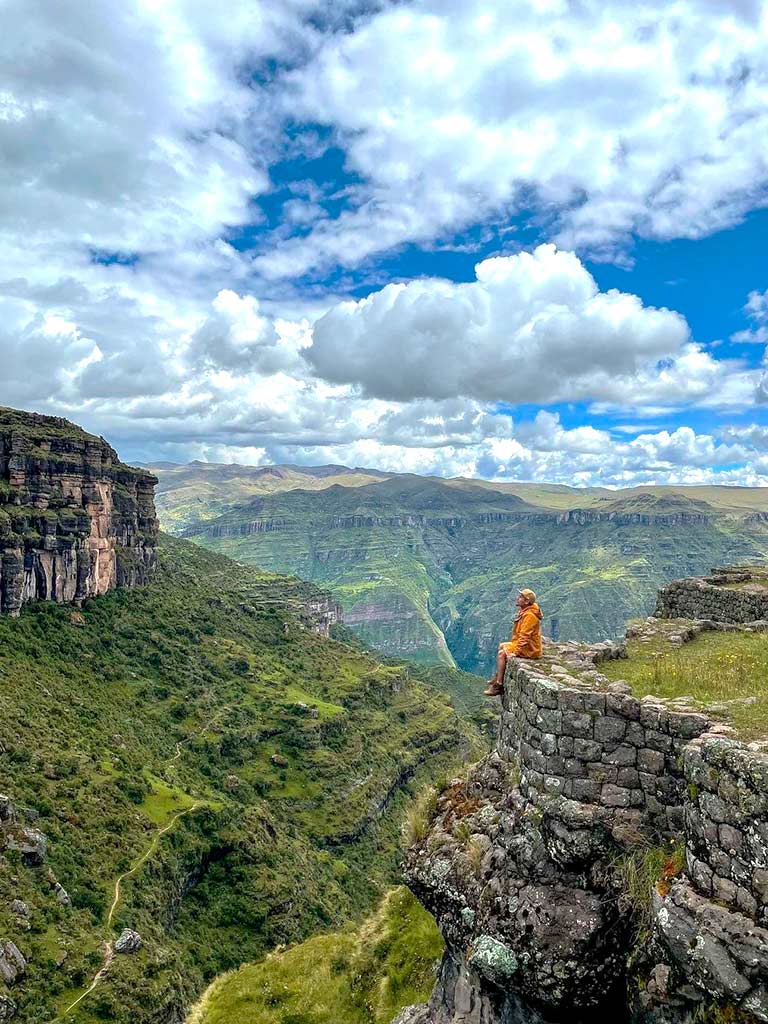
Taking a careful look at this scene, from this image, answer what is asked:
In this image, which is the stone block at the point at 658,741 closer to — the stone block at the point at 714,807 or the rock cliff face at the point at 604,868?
the rock cliff face at the point at 604,868

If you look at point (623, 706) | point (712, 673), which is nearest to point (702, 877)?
point (623, 706)

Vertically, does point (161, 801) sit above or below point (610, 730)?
below

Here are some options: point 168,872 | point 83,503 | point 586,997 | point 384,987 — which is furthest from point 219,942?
point 83,503

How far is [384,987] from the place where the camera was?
16.5m

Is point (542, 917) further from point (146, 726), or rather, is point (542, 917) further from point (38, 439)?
point (38, 439)

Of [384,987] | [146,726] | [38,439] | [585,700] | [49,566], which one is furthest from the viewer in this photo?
[38,439]

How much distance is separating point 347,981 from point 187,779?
196 ft

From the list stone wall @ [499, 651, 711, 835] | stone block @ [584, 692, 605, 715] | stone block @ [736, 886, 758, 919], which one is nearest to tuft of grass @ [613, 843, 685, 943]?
stone wall @ [499, 651, 711, 835]

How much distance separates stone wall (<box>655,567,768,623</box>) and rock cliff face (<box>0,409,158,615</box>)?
283 feet

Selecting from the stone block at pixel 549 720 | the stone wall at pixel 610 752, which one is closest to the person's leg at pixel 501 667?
the stone wall at pixel 610 752

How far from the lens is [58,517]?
9444 cm

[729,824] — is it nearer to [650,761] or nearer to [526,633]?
[650,761]

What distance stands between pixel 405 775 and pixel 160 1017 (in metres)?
67.1

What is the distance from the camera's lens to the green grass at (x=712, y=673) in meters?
8.48
